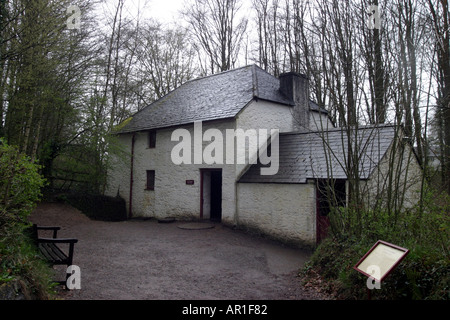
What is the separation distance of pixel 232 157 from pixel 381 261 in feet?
27.7

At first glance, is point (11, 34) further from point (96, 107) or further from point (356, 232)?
point (356, 232)

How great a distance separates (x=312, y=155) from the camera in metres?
11.2

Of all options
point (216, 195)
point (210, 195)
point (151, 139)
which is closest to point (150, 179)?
point (151, 139)

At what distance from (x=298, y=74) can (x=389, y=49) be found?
8548 mm

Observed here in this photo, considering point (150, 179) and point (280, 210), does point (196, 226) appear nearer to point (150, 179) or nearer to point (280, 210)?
point (280, 210)

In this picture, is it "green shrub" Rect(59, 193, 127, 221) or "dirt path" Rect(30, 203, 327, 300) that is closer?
"dirt path" Rect(30, 203, 327, 300)

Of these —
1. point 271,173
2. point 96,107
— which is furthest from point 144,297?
point 96,107

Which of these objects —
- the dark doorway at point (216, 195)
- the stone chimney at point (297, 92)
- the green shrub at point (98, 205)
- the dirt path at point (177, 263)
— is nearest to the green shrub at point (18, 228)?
the dirt path at point (177, 263)

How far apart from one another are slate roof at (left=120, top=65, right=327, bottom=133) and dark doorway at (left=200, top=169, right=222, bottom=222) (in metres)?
2.50

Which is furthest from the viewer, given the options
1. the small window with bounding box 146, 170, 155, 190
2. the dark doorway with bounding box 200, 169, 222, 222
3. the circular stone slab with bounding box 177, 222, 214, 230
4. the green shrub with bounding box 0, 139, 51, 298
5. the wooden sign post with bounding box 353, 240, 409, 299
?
the small window with bounding box 146, 170, 155, 190

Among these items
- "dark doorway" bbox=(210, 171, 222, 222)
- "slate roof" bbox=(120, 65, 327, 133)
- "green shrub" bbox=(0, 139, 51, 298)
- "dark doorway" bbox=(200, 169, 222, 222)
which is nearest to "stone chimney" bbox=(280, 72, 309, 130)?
"slate roof" bbox=(120, 65, 327, 133)

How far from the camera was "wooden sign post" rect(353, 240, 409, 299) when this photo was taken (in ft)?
13.3

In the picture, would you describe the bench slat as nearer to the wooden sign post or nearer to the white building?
the wooden sign post

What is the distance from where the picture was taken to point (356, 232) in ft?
22.0
